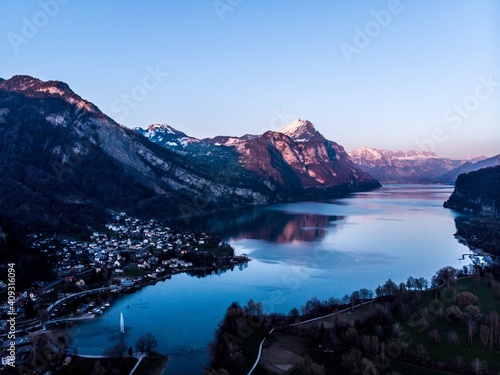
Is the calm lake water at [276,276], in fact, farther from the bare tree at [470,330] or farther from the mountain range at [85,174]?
the mountain range at [85,174]

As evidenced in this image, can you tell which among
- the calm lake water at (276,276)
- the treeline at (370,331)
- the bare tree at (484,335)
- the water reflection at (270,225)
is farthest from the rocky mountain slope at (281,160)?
the bare tree at (484,335)

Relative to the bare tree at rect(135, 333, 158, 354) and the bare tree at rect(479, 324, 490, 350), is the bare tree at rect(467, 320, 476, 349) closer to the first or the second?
the bare tree at rect(479, 324, 490, 350)

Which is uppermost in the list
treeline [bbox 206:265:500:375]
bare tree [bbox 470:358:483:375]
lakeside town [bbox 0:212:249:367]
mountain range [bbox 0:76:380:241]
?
mountain range [bbox 0:76:380:241]

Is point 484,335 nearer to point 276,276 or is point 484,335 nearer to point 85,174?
point 276,276

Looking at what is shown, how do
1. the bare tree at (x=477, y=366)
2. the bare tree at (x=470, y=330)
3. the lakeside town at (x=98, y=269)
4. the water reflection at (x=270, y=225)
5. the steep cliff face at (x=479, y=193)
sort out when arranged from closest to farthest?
the bare tree at (x=477, y=366)
the bare tree at (x=470, y=330)
the lakeside town at (x=98, y=269)
the water reflection at (x=270, y=225)
the steep cliff face at (x=479, y=193)

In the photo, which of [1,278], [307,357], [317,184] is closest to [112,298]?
[1,278]

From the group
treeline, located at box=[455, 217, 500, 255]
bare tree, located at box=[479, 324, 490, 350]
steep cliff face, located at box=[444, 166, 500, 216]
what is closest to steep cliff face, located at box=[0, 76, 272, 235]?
bare tree, located at box=[479, 324, 490, 350]
